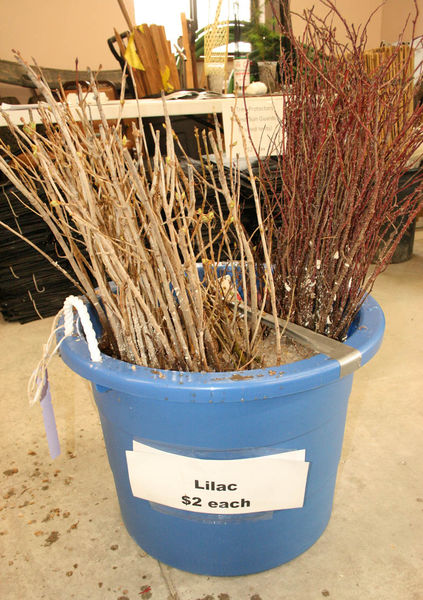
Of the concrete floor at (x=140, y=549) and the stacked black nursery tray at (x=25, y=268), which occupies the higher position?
the stacked black nursery tray at (x=25, y=268)

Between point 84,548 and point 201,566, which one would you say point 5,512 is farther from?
point 201,566

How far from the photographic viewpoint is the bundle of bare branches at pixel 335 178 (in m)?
0.65

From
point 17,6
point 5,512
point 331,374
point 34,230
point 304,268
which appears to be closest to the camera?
point 331,374

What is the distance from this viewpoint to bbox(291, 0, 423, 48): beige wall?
4059 mm

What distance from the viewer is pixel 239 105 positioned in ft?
3.84

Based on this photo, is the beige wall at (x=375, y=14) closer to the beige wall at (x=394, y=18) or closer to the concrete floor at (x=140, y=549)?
the beige wall at (x=394, y=18)

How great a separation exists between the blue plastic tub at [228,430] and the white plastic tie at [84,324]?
15 millimetres

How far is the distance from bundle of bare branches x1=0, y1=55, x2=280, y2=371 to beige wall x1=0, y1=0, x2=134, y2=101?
346 cm

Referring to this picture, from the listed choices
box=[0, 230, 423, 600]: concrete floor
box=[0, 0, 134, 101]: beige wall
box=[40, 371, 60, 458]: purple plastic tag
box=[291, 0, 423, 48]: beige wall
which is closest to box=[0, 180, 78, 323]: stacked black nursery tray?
box=[0, 230, 423, 600]: concrete floor

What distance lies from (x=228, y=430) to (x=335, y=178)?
0.42 m

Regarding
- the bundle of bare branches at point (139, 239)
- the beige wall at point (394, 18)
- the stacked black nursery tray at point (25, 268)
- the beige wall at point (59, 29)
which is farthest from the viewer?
the beige wall at point (394, 18)

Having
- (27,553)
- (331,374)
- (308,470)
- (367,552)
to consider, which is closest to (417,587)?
(367,552)

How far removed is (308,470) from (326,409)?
0.35ft

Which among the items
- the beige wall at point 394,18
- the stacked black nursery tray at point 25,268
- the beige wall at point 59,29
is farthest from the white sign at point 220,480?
the beige wall at point 394,18
